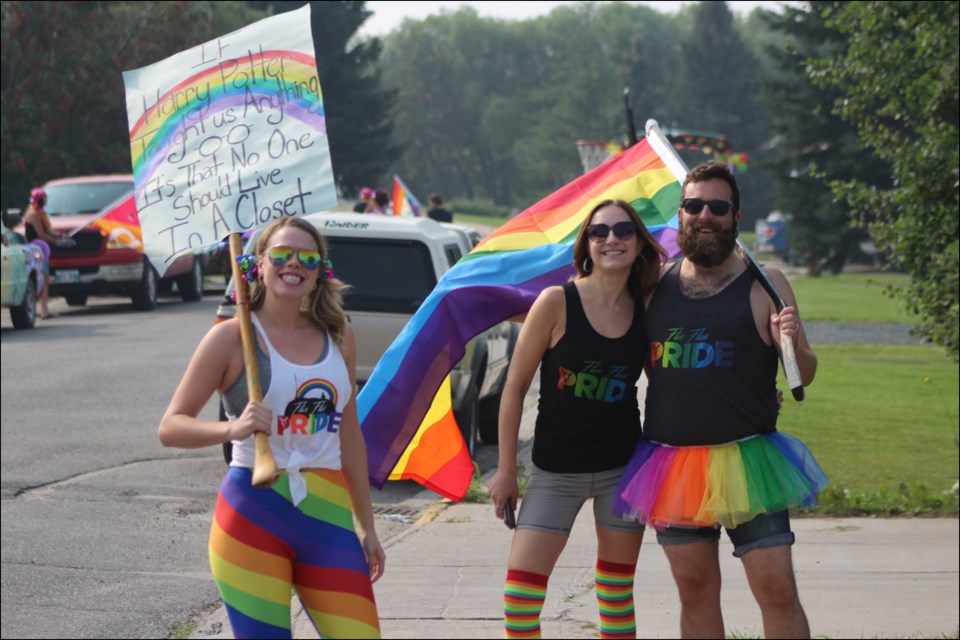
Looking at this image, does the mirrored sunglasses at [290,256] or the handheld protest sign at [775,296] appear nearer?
the mirrored sunglasses at [290,256]

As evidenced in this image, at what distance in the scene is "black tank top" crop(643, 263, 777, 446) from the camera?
4.77m

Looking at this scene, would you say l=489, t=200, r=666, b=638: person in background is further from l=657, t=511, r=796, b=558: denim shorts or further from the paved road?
the paved road

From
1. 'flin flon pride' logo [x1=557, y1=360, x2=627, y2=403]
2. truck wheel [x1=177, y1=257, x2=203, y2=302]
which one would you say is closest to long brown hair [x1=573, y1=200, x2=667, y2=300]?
'flin flon pride' logo [x1=557, y1=360, x2=627, y2=403]

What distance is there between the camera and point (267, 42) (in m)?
5.12

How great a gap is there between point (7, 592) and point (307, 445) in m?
5.54

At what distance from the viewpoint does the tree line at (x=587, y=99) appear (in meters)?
11.6

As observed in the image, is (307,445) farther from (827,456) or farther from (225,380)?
(827,456)

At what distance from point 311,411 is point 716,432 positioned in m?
1.34

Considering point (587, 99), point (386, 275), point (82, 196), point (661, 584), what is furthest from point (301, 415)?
point (587, 99)

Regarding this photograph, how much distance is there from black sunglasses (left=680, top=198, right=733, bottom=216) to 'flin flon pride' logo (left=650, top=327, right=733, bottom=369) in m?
0.38

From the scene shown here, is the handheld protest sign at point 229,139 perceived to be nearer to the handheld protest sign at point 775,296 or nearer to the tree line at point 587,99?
the handheld protest sign at point 775,296

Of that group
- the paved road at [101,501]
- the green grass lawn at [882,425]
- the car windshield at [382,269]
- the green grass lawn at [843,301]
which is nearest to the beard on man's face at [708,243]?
the paved road at [101,501]

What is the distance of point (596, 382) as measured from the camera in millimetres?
4953

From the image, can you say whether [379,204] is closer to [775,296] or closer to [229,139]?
[229,139]
